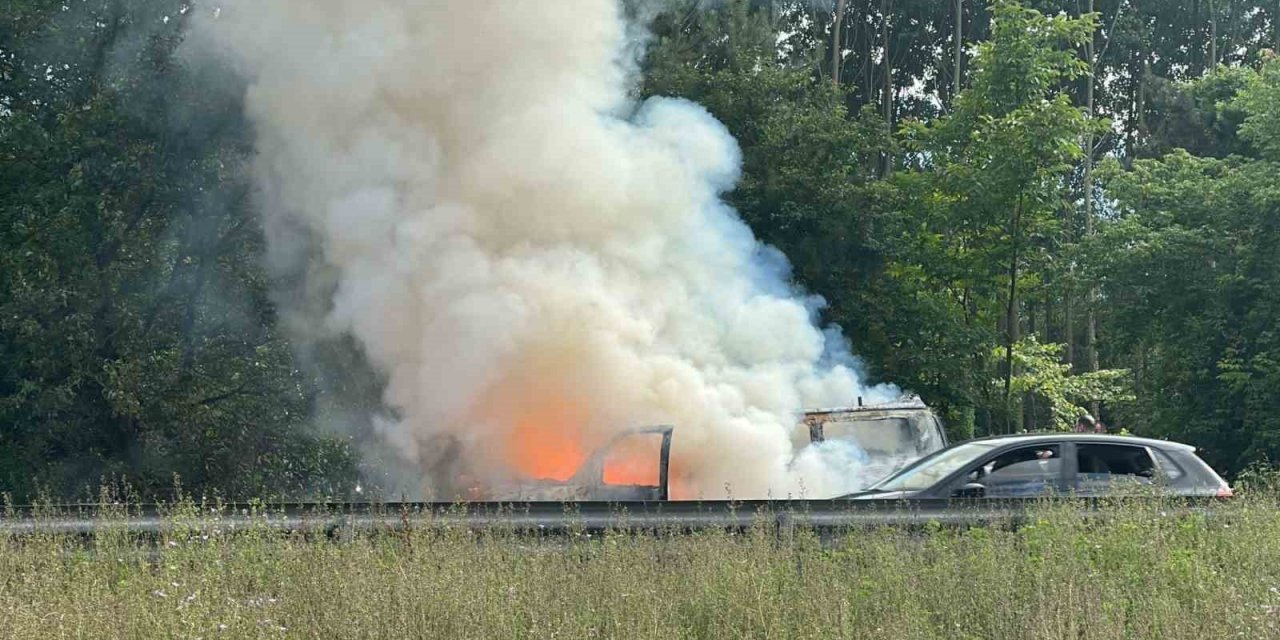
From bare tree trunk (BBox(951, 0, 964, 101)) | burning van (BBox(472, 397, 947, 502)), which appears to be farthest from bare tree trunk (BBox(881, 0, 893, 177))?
burning van (BBox(472, 397, 947, 502))

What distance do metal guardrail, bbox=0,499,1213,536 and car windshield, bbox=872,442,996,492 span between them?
2055 millimetres

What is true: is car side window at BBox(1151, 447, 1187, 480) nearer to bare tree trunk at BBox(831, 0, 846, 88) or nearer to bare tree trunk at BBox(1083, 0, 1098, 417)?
bare tree trunk at BBox(1083, 0, 1098, 417)

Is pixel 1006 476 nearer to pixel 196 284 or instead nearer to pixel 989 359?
pixel 989 359

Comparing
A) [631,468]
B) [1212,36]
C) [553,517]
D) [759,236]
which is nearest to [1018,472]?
[631,468]

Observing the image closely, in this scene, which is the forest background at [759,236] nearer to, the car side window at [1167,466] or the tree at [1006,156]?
the tree at [1006,156]

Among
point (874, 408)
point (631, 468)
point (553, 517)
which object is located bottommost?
point (553, 517)

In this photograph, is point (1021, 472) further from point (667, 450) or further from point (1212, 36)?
point (1212, 36)

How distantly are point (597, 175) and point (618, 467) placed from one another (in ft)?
13.5

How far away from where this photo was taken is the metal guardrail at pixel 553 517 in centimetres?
767

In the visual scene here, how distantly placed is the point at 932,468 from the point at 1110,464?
148 cm

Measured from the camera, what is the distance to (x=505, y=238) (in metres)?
14.6

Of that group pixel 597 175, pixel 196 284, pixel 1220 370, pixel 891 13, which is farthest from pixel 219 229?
pixel 891 13

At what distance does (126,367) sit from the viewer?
16.4m

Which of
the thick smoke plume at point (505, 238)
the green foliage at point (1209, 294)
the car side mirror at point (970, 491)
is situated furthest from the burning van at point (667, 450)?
the green foliage at point (1209, 294)
